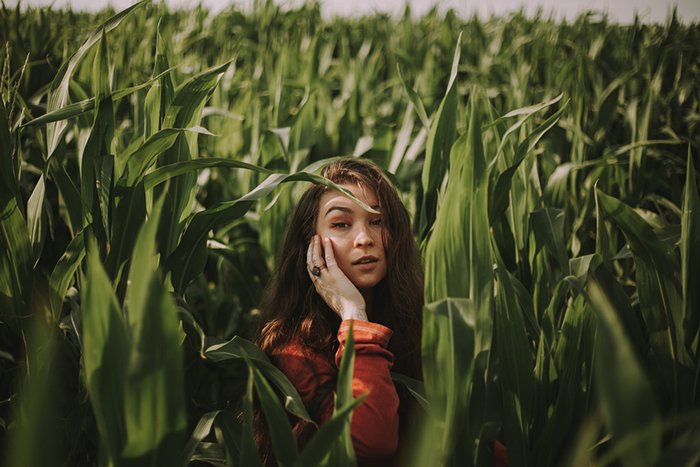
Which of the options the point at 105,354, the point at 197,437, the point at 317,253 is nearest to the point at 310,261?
the point at 317,253

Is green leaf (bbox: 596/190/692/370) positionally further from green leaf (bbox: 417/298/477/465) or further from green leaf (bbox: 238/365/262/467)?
green leaf (bbox: 238/365/262/467)

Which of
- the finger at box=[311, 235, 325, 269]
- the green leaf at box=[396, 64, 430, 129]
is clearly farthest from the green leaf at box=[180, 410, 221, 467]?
the green leaf at box=[396, 64, 430, 129]

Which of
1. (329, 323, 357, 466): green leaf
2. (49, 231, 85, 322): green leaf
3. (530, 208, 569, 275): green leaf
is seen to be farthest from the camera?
(530, 208, 569, 275): green leaf

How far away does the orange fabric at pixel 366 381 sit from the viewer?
2.10 feet

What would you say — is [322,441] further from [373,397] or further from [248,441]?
[373,397]

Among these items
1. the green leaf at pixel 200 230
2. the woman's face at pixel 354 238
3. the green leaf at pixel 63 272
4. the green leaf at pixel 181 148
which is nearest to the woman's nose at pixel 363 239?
the woman's face at pixel 354 238

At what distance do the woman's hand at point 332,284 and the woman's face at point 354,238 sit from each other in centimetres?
2

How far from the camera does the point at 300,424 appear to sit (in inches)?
28.8

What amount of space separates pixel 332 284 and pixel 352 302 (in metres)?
0.04

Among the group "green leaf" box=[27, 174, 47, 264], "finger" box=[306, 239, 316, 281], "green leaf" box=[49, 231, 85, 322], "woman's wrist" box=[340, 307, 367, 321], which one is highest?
"green leaf" box=[27, 174, 47, 264]

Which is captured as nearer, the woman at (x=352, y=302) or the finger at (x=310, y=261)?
the woman at (x=352, y=302)

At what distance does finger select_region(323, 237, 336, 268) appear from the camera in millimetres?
760

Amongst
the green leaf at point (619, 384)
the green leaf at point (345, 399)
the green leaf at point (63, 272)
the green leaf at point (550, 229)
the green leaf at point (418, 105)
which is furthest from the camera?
the green leaf at point (418, 105)

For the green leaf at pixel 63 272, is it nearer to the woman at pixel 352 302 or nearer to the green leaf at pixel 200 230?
the green leaf at pixel 200 230
